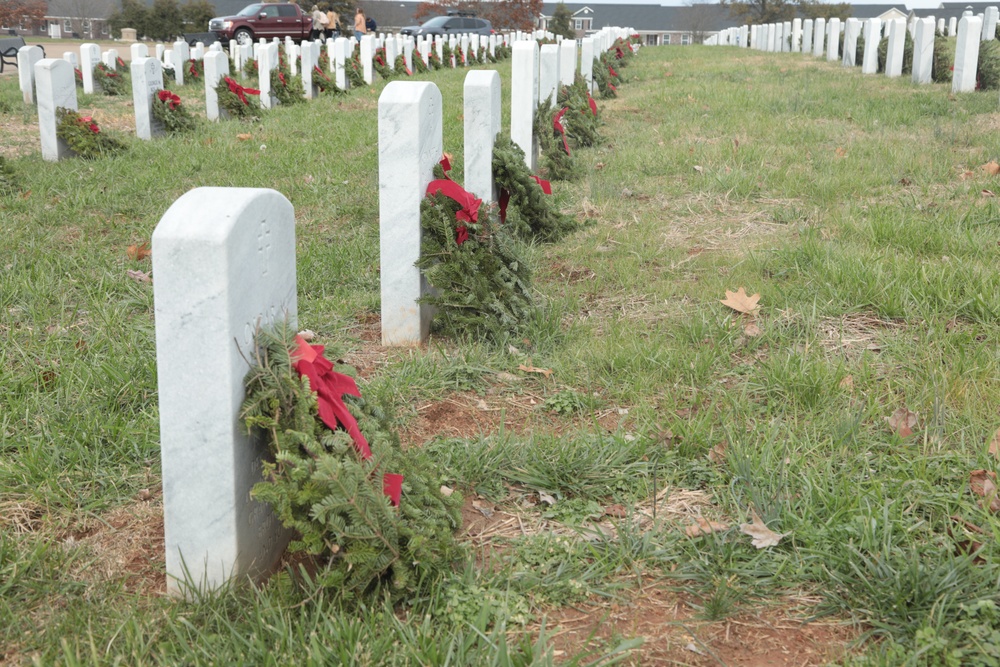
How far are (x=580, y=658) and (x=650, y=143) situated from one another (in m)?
6.62

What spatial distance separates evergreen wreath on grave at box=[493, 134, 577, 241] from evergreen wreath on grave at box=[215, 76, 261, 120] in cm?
611

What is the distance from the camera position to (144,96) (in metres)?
8.60

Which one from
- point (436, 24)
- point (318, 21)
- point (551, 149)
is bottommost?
point (551, 149)

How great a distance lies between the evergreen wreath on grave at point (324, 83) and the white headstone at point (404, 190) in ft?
33.1

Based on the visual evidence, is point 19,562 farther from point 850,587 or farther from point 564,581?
point 850,587

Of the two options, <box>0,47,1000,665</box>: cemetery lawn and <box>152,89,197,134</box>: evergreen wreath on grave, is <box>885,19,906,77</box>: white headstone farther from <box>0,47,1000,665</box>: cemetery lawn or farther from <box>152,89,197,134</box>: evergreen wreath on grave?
<box>152,89,197,134</box>: evergreen wreath on grave

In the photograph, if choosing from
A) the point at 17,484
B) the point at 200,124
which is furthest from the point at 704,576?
the point at 200,124

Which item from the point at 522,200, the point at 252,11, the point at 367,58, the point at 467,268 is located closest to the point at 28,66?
the point at 367,58

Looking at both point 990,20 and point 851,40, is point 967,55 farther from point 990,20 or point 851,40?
point 851,40

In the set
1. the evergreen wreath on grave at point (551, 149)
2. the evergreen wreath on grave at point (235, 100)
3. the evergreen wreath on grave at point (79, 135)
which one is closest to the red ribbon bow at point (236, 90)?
the evergreen wreath on grave at point (235, 100)

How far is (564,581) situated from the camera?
7.04ft

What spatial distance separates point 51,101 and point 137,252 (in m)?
3.51

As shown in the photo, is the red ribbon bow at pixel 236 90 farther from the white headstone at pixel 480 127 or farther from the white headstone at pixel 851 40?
the white headstone at pixel 851 40

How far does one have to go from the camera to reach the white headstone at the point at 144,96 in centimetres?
860
